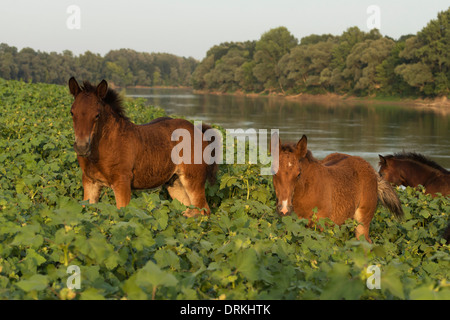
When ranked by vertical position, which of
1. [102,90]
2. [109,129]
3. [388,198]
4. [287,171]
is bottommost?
[388,198]

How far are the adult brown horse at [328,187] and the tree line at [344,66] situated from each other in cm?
7353

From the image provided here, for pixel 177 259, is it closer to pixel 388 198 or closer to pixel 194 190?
pixel 194 190

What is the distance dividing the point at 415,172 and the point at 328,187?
254 inches

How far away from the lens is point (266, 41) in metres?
147

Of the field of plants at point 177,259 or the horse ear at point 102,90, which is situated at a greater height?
the horse ear at point 102,90

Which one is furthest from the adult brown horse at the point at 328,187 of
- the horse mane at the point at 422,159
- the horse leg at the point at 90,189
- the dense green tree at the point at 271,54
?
the dense green tree at the point at 271,54

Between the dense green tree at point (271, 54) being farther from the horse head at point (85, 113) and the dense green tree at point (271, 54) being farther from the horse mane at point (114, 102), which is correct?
the horse head at point (85, 113)

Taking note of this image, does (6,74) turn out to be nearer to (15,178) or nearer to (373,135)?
(373,135)

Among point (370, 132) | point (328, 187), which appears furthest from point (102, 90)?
point (370, 132)

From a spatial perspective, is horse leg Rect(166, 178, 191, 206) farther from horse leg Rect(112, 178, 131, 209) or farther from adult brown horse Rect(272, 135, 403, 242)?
adult brown horse Rect(272, 135, 403, 242)

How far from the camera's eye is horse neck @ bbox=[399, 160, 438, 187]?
12438 millimetres

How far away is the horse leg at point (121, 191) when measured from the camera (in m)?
6.87

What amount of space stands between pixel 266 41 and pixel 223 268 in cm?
14791

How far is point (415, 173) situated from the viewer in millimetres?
12609
